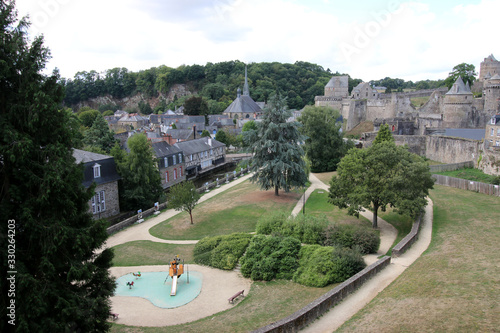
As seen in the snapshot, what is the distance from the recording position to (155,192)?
33.5 meters

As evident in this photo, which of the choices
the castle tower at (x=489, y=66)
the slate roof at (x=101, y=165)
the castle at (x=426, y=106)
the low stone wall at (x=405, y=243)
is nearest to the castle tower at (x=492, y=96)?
the castle at (x=426, y=106)

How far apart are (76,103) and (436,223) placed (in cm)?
13891

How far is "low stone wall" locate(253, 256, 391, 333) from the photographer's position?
1148cm

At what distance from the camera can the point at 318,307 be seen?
12.6 metres

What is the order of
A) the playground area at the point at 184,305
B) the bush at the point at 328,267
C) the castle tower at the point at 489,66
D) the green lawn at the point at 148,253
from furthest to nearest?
the castle tower at the point at 489,66 → the green lawn at the point at 148,253 → the bush at the point at 328,267 → the playground area at the point at 184,305

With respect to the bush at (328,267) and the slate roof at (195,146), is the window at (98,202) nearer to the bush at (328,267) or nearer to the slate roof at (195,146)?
the bush at (328,267)

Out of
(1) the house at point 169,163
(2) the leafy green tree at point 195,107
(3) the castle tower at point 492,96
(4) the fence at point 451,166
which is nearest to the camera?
(4) the fence at point 451,166

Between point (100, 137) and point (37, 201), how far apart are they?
39.3 meters

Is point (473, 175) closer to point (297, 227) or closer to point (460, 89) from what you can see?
point (460, 89)

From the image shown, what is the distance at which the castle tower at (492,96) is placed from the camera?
46062mm

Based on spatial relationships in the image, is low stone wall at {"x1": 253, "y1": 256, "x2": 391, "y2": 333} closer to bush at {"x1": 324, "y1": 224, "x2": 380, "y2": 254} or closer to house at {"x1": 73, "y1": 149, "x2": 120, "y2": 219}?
bush at {"x1": 324, "y1": 224, "x2": 380, "y2": 254}

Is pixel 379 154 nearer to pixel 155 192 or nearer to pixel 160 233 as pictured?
pixel 160 233

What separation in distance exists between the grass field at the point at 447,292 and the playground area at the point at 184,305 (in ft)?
20.2

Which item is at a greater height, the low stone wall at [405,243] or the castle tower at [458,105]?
the castle tower at [458,105]
